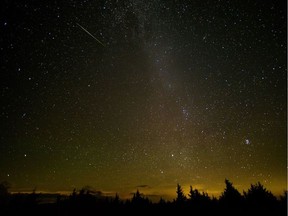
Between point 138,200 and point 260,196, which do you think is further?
point 138,200

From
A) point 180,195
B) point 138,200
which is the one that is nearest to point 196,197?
point 180,195

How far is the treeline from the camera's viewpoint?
29.9m

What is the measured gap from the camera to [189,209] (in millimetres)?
38188

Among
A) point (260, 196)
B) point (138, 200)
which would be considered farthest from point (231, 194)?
point (138, 200)

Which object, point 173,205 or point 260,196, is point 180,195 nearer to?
point 173,205

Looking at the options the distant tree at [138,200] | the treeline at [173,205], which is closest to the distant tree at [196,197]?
Result: the treeline at [173,205]

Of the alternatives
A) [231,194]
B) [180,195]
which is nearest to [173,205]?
[180,195]

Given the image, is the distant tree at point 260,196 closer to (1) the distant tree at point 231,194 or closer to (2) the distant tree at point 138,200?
(1) the distant tree at point 231,194

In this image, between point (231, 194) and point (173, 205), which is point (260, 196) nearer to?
point (231, 194)

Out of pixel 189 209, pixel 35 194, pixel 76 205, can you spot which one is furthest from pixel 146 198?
pixel 35 194

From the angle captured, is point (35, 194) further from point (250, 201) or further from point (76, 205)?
point (250, 201)

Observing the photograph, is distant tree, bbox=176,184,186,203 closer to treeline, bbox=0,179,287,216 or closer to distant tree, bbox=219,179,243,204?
treeline, bbox=0,179,287,216

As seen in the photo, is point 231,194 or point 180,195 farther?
point 180,195

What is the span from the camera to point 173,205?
4666 cm
